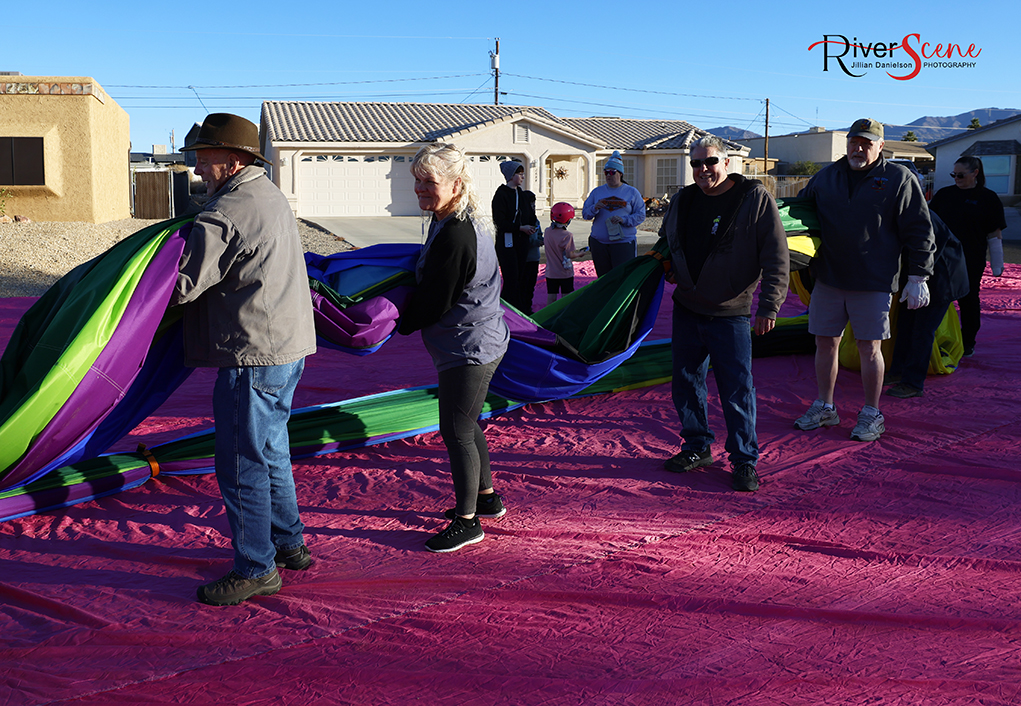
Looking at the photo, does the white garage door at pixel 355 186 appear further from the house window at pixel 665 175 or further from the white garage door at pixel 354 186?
the house window at pixel 665 175

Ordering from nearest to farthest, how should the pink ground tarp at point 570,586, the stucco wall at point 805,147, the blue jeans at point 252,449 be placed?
the pink ground tarp at point 570,586 → the blue jeans at point 252,449 → the stucco wall at point 805,147

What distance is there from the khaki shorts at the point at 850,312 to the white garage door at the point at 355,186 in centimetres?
2311

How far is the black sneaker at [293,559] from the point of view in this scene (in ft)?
10.3

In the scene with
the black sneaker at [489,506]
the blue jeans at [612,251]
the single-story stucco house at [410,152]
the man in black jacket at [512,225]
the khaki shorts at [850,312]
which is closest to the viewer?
the black sneaker at [489,506]

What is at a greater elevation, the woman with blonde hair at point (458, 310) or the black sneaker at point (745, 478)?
the woman with blonde hair at point (458, 310)

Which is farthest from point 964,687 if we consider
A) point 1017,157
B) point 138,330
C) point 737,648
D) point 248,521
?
point 1017,157

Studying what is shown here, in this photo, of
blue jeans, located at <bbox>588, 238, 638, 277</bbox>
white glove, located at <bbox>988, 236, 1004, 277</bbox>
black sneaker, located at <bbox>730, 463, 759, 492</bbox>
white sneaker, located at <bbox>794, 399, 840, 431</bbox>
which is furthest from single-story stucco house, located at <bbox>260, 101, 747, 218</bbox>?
black sneaker, located at <bbox>730, 463, 759, 492</bbox>

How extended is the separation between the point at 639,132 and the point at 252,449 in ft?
114

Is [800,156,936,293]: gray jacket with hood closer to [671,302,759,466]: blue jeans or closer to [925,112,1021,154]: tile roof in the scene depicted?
[671,302,759,466]: blue jeans

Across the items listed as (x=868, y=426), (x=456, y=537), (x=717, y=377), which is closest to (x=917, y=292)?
(x=868, y=426)

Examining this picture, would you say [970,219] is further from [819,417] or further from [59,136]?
[59,136]

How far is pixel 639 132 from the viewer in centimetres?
3562

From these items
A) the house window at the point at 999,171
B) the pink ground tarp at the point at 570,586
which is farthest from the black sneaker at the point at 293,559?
the house window at the point at 999,171

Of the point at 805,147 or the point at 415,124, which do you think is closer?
the point at 415,124
